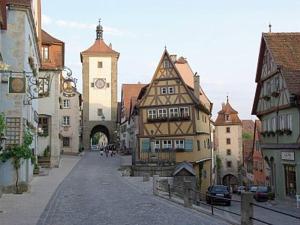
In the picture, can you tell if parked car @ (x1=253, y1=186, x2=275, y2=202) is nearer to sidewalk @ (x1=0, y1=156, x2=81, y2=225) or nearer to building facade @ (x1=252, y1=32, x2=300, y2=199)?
building facade @ (x1=252, y1=32, x2=300, y2=199)

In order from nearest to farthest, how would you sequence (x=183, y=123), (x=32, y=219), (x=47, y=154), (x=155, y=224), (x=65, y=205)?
(x=155, y=224) → (x=32, y=219) → (x=65, y=205) → (x=47, y=154) → (x=183, y=123)

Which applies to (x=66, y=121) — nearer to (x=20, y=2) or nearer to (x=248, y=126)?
(x=20, y=2)

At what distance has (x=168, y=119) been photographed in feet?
151

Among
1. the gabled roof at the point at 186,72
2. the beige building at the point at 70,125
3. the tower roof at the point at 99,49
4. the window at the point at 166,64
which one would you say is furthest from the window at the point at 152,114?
the tower roof at the point at 99,49

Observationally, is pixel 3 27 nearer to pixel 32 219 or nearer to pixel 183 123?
pixel 32 219

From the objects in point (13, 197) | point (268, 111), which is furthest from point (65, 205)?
point (268, 111)

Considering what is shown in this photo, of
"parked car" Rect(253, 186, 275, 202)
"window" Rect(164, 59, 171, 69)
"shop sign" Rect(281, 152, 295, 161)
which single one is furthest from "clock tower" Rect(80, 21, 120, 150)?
"shop sign" Rect(281, 152, 295, 161)

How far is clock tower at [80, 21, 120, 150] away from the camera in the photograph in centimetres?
7788

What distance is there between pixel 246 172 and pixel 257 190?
129 feet

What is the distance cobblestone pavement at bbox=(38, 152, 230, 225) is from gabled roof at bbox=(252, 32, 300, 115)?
11.7m

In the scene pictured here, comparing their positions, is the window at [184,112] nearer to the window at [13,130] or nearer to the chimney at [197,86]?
the chimney at [197,86]

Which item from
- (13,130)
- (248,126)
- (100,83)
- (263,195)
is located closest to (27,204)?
(13,130)

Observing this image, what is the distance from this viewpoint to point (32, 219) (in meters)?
15.5

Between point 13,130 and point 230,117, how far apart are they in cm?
6017
